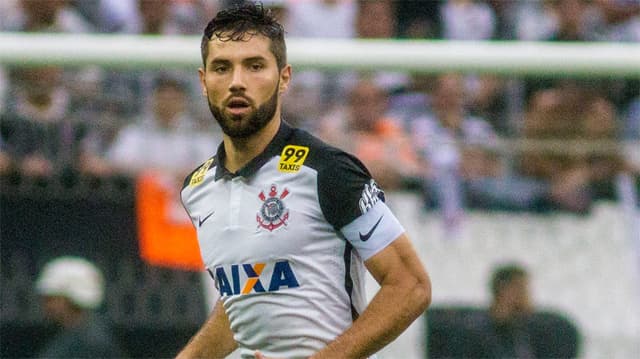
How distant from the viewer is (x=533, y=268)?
7.86m

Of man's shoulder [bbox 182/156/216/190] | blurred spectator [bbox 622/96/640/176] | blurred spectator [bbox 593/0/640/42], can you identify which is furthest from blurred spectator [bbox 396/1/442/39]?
man's shoulder [bbox 182/156/216/190]

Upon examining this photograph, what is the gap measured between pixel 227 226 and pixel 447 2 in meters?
5.20

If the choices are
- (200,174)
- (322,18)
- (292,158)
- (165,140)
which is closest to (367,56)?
(165,140)

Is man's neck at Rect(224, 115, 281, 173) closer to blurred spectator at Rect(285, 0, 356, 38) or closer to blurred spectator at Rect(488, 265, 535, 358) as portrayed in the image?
blurred spectator at Rect(488, 265, 535, 358)

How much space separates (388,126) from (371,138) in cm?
18

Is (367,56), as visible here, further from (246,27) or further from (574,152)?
(246,27)

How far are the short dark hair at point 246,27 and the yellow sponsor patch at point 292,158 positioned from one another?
0.80ft

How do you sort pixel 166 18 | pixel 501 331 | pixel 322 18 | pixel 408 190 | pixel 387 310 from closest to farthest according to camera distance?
pixel 387 310, pixel 408 190, pixel 501 331, pixel 166 18, pixel 322 18

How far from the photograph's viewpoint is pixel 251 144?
4.06 m

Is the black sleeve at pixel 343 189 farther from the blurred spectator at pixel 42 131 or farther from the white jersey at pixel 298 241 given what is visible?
the blurred spectator at pixel 42 131

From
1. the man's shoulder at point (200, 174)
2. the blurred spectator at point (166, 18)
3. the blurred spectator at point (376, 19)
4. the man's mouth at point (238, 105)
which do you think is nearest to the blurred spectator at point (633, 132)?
the blurred spectator at point (376, 19)

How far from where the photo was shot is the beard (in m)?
3.99

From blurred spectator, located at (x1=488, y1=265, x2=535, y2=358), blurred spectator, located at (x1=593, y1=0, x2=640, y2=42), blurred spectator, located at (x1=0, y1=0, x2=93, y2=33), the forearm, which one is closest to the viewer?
the forearm

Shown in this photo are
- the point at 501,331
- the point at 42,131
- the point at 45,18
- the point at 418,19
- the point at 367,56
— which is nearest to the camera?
the point at 367,56
